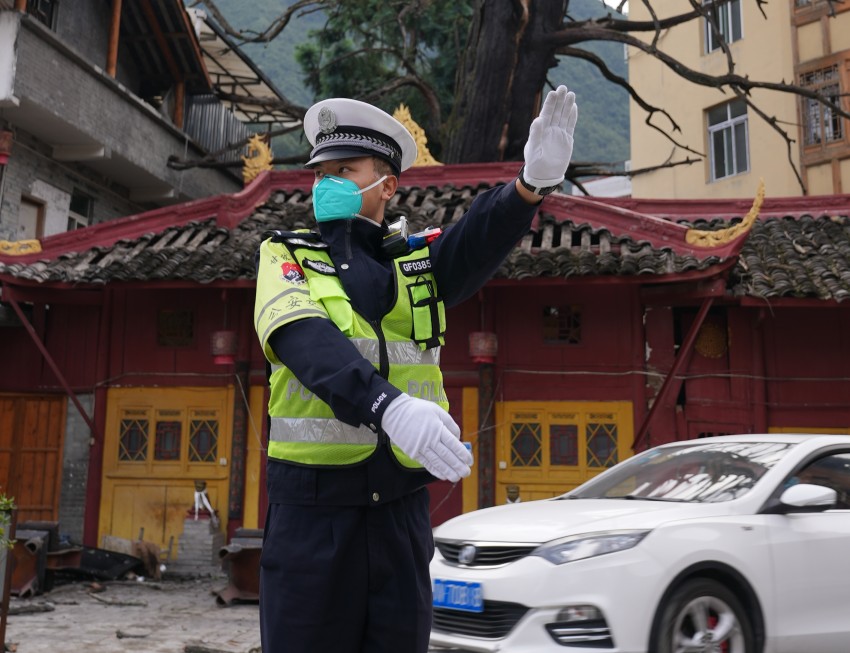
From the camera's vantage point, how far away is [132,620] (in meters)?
7.72

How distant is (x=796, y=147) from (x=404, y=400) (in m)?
17.5

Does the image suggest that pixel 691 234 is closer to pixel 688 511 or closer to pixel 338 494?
pixel 688 511

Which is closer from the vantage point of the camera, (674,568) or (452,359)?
(674,568)

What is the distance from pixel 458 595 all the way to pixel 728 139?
16.5m

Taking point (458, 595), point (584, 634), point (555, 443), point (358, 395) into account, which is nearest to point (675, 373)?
point (555, 443)

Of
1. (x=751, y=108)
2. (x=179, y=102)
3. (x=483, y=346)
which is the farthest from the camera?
(x=179, y=102)

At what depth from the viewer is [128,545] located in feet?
34.2

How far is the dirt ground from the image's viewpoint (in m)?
6.61

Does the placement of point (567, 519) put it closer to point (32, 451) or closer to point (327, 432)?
point (327, 432)

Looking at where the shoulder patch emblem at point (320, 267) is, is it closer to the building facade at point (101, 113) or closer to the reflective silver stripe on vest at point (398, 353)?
the reflective silver stripe on vest at point (398, 353)

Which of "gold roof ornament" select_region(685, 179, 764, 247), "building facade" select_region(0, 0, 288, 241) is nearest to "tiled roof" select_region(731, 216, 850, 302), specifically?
"gold roof ornament" select_region(685, 179, 764, 247)

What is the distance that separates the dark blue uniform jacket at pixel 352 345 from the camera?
7.07 feet

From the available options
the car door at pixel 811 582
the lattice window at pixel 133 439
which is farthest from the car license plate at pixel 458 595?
the lattice window at pixel 133 439

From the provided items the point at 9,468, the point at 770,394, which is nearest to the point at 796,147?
the point at 770,394
